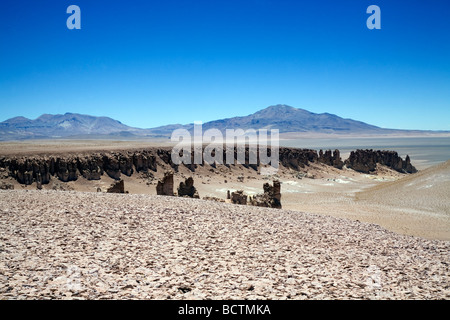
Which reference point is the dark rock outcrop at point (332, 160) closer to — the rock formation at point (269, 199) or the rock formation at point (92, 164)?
the rock formation at point (92, 164)

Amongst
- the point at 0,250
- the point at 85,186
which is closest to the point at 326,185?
the point at 85,186

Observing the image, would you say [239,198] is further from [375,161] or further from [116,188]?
[375,161]

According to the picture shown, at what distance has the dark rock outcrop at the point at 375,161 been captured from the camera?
205ft

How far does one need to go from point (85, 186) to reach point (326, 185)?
32524 millimetres

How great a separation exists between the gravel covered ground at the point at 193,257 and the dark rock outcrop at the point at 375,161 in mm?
53912

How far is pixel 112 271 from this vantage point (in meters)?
6.75

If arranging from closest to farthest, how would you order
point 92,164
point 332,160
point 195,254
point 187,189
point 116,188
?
1. point 195,254
2. point 116,188
3. point 187,189
4. point 92,164
5. point 332,160

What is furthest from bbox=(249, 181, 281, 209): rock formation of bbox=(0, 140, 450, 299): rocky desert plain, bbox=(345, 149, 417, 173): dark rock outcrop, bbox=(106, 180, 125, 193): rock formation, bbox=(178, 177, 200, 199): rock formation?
bbox=(345, 149, 417, 173): dark rock outcrop

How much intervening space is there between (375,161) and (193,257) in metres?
66.1

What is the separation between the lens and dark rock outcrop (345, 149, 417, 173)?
62531 mm

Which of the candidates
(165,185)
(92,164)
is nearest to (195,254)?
(165,185)

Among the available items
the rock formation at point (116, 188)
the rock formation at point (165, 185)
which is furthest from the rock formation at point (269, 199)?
the rock formation at point (116, 188)

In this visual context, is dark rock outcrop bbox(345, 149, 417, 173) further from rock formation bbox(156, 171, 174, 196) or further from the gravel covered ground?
the gravel covered ground

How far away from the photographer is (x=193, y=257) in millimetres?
7852
